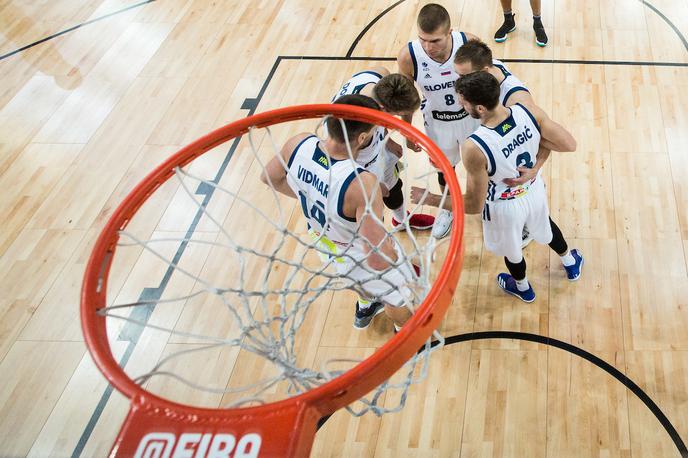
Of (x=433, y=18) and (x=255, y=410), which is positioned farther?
(x=433, y=18)

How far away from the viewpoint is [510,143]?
316cm

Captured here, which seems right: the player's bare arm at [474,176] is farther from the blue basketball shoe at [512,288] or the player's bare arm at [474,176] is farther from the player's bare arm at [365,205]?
the blue basketball shoe at [512,288]

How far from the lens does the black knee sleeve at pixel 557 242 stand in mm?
3730

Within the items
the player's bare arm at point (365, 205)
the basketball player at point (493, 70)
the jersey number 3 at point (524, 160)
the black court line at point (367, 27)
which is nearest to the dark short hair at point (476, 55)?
the basketball player at point (493, 70)

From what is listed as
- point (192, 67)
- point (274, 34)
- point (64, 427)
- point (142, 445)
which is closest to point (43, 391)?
point (64, 427)

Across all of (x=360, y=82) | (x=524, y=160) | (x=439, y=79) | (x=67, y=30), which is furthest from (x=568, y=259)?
(x=67, y=30)

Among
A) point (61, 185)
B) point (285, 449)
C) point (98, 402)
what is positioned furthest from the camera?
point (61, 185)

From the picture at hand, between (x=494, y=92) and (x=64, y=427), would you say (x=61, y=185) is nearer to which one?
(x=64, y=427)

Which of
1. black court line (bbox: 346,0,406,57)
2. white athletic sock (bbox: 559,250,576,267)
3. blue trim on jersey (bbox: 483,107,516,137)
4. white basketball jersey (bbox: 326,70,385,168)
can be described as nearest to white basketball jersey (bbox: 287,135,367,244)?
white basketball jersey (bbox: 326,70,385,168)

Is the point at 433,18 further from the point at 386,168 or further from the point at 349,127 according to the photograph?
the point at 349,127

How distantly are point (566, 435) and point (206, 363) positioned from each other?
199cm

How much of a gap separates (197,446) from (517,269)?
2.31 metres

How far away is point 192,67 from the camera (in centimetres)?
598

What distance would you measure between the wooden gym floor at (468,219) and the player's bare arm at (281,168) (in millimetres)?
961
